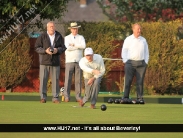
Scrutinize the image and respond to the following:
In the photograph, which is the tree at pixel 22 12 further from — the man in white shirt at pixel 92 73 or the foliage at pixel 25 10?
→ the man in white shirt at pixel 92 73

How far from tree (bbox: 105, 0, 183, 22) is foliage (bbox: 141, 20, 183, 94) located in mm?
12416

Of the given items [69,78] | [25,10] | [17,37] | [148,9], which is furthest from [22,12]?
[148,9]

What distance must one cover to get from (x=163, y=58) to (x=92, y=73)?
928 cm

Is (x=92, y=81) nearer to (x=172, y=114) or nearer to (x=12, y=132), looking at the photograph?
(x=172, y=114)

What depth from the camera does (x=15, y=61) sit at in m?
28.9

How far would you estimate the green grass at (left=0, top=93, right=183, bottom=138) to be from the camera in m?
14.3

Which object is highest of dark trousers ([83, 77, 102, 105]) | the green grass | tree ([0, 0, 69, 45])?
tree ([0, 0, 69, 45])

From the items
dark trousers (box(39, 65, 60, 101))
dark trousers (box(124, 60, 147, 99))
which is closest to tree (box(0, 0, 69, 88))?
dark trousers (box(39, 65, 60, 101))

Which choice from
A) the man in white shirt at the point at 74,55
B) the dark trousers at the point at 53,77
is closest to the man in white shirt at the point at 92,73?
the dark trousers at the point at 53,77

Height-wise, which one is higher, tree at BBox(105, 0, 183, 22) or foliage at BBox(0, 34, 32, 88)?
tree at BBox(105, 0, 183, 22)

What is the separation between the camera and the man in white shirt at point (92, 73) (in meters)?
20.2

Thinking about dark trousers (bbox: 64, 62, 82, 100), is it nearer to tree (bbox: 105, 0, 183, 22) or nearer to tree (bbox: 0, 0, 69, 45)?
tree (bbox: 0, 0, 69, 45)

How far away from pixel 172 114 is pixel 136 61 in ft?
13.8

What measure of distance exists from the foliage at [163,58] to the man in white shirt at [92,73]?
8976 mm
